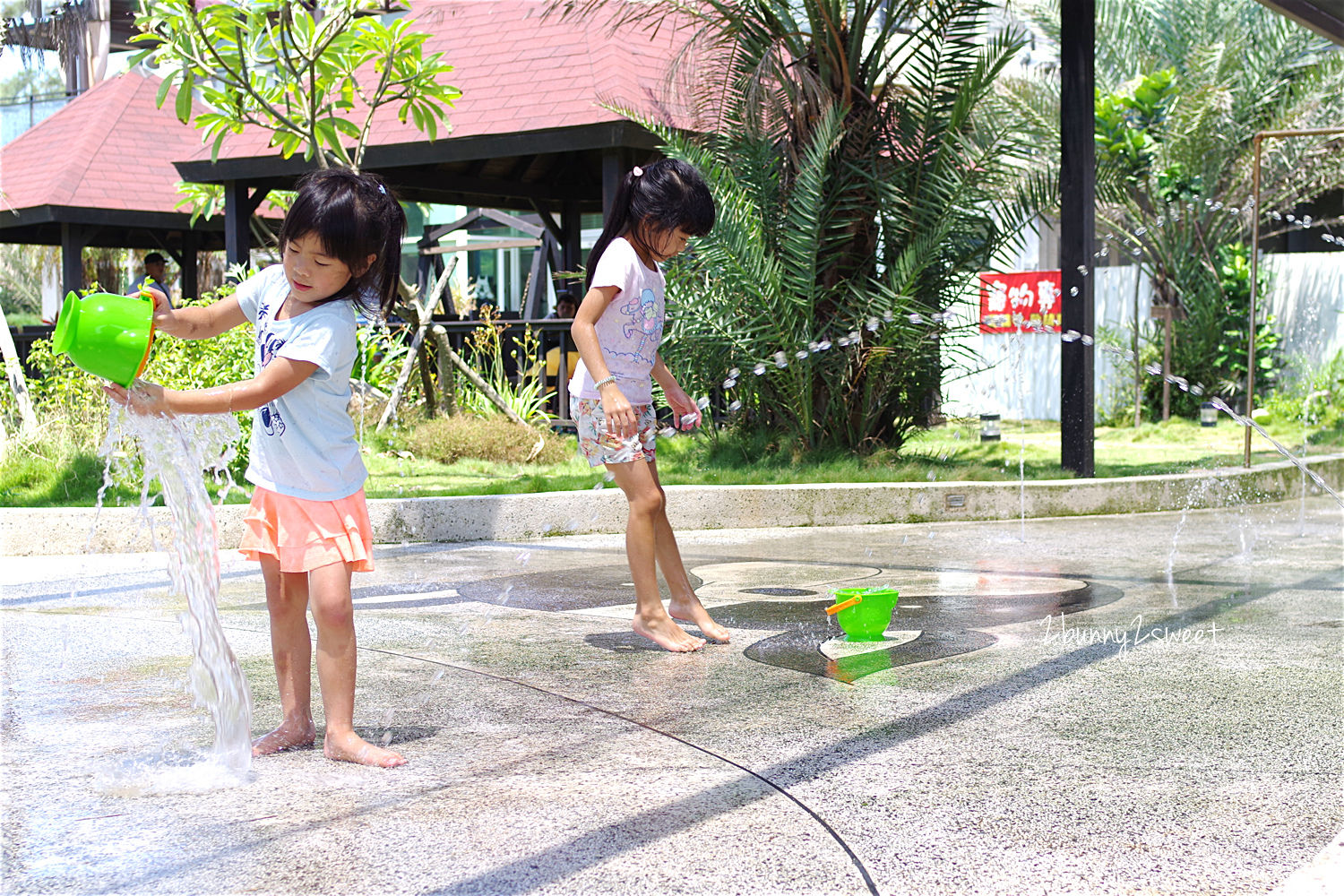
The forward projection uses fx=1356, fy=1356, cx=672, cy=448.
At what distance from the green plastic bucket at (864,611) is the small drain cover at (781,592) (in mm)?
1045

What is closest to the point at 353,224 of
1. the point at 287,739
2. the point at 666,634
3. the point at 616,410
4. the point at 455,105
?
the point at 616,410

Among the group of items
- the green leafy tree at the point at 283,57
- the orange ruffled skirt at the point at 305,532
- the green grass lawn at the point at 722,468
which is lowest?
the green grass lawn at the point at 722,468

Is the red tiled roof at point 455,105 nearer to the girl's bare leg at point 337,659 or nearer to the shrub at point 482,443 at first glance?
the shrub at point 482,443

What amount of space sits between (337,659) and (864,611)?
82.9 inches

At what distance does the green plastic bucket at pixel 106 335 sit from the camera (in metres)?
3.08

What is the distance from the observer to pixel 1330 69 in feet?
57.8

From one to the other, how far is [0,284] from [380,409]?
30.5 meters

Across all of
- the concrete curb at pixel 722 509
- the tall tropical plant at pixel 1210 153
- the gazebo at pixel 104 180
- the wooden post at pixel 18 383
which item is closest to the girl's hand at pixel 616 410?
the concrete curb at pixel 722 509

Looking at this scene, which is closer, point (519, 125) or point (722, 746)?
point (722, 746)

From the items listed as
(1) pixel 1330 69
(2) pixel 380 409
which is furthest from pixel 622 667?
(1) pixel 1330 69

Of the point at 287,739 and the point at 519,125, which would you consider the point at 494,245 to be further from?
the point at 287,739

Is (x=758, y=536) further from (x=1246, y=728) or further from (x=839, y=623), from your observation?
(x=1246, y=728)

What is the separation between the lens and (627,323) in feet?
15.4

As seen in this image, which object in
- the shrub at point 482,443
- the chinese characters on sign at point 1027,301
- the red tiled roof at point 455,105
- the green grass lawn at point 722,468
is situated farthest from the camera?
the chinese characters on sign at point 1027,301
